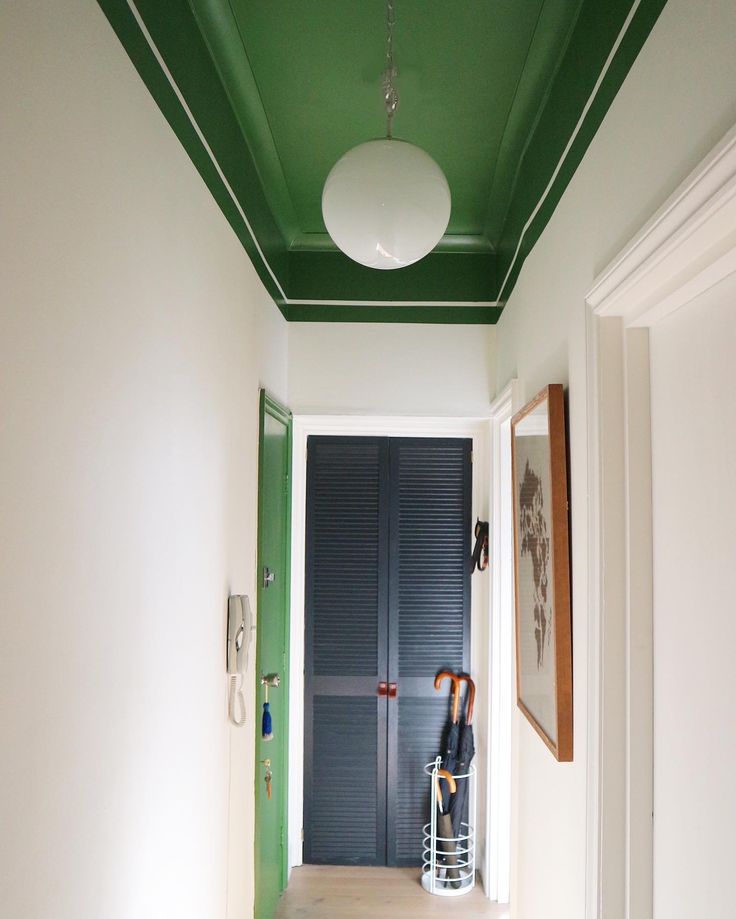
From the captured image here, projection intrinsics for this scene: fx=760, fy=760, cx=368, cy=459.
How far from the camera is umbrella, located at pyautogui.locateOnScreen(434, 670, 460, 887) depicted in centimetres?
322

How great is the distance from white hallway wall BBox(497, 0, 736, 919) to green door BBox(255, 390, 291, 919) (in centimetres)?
87

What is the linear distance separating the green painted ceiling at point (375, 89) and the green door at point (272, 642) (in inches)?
24.8

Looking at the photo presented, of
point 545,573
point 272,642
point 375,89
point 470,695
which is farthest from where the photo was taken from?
point 470,695

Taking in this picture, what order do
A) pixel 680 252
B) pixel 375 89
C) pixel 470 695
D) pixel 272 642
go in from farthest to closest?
pixel 470 695 < pixel 272 642 < pixel 375 89 < pixel 680 252

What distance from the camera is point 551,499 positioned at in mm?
1735

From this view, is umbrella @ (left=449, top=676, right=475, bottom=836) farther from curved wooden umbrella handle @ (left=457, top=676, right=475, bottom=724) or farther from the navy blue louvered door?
the navy blue louvered door

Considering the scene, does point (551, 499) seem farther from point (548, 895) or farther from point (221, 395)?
point (548, 895)

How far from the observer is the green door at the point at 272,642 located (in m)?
2.57

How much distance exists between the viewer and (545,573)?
186 cm

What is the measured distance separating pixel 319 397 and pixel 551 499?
165cm

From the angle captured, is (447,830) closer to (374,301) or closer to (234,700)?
(234,700)

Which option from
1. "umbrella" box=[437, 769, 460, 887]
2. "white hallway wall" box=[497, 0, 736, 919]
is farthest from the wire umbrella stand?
"white hallway wall" box=[497, 0, 736, 919]

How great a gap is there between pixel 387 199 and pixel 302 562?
7.13 ft

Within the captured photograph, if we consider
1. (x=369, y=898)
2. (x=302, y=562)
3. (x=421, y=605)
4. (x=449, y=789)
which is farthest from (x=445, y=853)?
(x=302, y=562)
